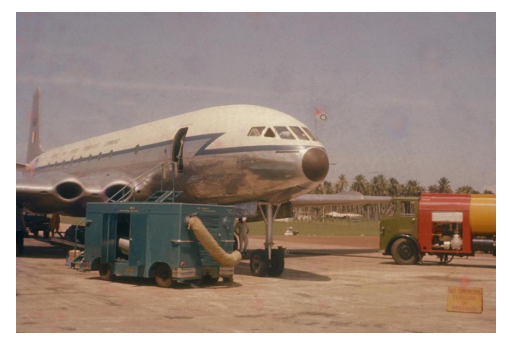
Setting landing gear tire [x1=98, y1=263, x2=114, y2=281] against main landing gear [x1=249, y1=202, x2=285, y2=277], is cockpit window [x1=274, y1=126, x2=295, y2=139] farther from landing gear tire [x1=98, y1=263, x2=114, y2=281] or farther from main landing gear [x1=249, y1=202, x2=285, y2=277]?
landing gear tire [x1=98, y1=263, x2=114, y2=281]

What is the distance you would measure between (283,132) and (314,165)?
1520 mm

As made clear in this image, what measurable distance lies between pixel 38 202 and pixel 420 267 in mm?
13762

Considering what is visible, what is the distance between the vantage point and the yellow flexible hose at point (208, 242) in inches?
504

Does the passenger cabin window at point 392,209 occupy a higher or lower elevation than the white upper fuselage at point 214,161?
lower

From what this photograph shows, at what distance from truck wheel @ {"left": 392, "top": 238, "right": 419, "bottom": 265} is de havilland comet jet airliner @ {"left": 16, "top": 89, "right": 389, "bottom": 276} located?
19.0 ft

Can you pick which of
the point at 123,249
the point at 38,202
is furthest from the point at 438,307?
the point at 38,202

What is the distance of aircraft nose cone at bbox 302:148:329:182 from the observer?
1460cm

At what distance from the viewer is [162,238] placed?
13031mm

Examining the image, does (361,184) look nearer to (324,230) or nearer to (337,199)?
(324,230)

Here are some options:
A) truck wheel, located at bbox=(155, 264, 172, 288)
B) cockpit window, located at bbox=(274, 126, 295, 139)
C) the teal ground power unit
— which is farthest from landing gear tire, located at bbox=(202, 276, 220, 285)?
cockpit window, located at bbox=(274, 126, 295, 139)

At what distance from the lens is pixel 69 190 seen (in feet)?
64.9

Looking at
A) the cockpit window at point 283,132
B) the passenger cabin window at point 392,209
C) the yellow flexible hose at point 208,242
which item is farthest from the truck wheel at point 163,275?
the passenger cabin window at point 392,209

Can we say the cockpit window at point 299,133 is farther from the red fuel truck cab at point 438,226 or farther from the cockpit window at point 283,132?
the red fuel truck cab at point 438,226

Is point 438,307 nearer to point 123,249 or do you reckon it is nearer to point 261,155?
point 261,155
